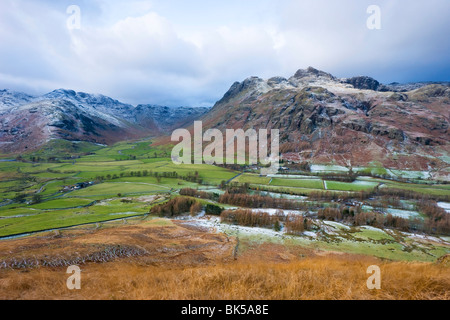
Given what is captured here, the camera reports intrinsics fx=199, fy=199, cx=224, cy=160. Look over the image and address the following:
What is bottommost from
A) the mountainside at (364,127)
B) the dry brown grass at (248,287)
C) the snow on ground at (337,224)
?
the snow on ground at (337,224)

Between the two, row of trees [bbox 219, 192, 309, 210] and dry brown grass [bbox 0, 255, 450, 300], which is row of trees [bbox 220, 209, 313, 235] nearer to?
row of trees [bbox 219, 192, 309, 210]

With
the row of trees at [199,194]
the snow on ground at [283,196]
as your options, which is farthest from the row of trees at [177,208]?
the snow on ground at [283,196]

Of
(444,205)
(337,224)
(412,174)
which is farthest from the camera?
(412,174)

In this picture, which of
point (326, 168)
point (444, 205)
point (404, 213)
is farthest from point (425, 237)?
point (326, 168)

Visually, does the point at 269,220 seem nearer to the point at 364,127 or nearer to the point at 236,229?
the point at 236,229

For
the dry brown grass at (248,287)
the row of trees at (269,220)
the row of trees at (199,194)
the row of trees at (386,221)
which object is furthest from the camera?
the row of trees at (199,194)

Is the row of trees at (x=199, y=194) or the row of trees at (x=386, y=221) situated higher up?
the row of trees at (x=199, y=194)

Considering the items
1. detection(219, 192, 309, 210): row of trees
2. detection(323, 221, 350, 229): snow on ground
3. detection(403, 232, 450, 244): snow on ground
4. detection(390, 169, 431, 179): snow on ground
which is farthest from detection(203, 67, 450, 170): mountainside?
detection(323, 221, 350, 229): snow on ground

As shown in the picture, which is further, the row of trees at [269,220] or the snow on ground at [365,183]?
the snow on ground at [365,183]

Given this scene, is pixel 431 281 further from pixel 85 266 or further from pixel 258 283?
pixel 85 266

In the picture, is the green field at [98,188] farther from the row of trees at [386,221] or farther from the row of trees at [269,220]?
the row of trees at [269,220]
